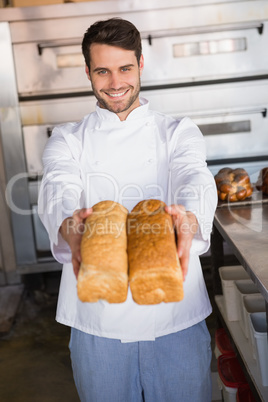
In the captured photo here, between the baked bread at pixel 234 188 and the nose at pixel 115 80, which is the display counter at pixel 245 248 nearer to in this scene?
the baked bread at pixel 234 188

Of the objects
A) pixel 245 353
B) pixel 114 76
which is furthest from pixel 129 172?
pixel 245 353

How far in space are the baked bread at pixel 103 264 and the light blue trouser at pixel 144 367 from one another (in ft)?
2.13

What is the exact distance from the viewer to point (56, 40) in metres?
3.12

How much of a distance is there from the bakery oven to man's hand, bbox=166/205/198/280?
2296 mm

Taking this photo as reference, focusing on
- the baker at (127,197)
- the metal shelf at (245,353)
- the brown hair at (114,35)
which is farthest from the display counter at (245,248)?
the brown hair at (114,35)

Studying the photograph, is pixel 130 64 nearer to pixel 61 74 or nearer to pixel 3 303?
pixel 61 74

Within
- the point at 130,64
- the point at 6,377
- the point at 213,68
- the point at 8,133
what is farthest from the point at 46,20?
the point at 6,377

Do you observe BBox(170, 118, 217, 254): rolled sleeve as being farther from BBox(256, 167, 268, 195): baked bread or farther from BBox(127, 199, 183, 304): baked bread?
BBox(256, 167, 268, 195): baked bread

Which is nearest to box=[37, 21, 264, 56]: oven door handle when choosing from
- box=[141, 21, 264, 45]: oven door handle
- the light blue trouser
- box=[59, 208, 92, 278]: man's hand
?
box=[141, 21, 264, 45]: oven door handle

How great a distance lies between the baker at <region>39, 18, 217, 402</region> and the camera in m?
1.49

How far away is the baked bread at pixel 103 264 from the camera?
2.97ft

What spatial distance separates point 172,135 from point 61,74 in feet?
6.01

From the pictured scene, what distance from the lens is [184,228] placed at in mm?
1016

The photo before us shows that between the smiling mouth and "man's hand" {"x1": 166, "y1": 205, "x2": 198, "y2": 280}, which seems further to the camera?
the smiling mouth
